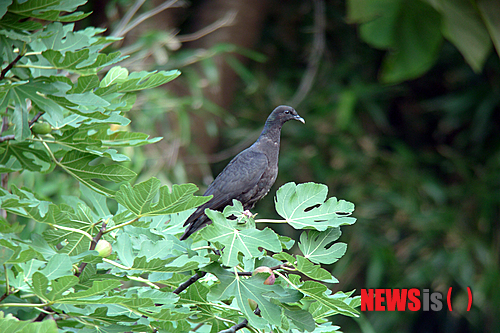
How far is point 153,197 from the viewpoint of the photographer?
0.74 m

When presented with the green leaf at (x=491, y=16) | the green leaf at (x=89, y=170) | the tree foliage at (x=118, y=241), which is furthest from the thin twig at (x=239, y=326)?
the green leaf at (x=491, y=16)

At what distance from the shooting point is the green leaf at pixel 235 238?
0.71m

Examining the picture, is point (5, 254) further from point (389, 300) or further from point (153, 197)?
point (389, 300)

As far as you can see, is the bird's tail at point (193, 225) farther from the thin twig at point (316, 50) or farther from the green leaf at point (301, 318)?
the thin twig at point (316, 50)

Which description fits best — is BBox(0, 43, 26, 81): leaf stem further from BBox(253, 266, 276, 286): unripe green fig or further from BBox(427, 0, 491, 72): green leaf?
BBox(427, 0, 491, 72): green leaf

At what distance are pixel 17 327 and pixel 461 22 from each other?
98.3 inches

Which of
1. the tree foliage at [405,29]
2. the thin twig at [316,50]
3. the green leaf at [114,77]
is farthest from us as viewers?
the thin twig at [316,50]

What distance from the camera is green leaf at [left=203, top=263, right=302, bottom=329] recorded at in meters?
0.73

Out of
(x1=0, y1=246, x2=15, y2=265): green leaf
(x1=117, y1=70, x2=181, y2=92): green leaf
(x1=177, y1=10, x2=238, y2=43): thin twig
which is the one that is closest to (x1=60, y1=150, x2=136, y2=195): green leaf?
(x1=117, y1=70, x2=181, y2=92): green leaf

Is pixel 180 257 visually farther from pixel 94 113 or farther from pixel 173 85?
pixel 173 85

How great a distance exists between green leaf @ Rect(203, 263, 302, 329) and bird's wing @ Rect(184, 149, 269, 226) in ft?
1.54

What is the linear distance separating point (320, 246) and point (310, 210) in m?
0.06

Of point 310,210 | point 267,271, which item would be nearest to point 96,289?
point 267,271

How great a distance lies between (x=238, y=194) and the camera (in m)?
1.26
